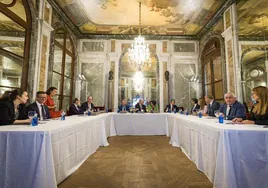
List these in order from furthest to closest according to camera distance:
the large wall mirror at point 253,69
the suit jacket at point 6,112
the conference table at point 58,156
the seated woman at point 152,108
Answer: the seated woman at point 152,108 → the large wall mirror at point 253,69 → the suit jacket at point 6,112 → the conference table at point 58,156

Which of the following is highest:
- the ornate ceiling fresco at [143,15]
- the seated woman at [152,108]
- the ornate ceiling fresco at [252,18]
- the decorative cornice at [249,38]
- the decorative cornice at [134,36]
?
the ornate ceiling fresco at [143,15]

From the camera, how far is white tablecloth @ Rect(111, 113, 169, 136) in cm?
509

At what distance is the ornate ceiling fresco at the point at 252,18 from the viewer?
453 centimetres

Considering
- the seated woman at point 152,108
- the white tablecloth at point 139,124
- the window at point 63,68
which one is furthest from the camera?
the seated woman at point 152,108

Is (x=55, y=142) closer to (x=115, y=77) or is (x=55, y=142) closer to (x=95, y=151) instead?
(x=95, y=151)

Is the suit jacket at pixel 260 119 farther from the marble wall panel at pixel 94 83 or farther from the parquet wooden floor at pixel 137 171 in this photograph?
the marble wall panel at pixel 94 83

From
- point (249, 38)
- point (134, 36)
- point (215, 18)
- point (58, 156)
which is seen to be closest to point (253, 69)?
point (249, 38)

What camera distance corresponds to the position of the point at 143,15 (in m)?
5.86

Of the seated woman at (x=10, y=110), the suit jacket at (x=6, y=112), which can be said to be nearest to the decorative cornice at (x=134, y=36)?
the seated woman at (x=10, y=110)

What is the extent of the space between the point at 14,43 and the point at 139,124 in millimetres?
4101

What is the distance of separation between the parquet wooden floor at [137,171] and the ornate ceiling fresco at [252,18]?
4.41 m

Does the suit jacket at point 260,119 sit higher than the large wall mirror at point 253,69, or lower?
lower

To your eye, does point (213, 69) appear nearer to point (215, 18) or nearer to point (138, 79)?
point (215, 18)

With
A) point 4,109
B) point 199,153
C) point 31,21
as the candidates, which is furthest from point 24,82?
point 199,153
